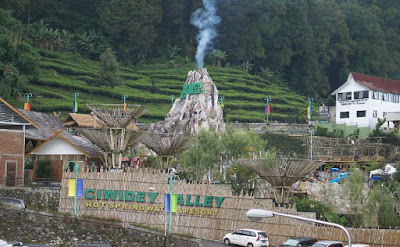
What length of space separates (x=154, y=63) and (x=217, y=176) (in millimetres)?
62180

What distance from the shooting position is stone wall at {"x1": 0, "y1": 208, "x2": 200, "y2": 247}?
4094 centimetres

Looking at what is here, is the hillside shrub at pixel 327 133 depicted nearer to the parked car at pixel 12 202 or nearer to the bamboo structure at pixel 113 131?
the bamboo structure at pixel 113 131

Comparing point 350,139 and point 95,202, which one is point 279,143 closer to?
point 350,139

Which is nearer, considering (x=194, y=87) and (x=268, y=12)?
(x=194, y=87)

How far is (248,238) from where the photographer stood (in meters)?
42.2

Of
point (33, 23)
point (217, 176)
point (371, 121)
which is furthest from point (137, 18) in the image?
point (217, 176)

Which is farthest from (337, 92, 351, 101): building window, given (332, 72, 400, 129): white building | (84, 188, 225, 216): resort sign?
(84, 188, 225, 216): resort sign

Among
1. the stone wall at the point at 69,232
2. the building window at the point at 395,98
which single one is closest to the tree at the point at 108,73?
the building window at the point at 395,98

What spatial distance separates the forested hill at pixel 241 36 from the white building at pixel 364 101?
25.4 meters

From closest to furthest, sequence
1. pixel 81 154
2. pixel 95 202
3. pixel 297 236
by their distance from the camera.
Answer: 1. pixel 297 236
2. pixel 95 202
3. pixel 81 154

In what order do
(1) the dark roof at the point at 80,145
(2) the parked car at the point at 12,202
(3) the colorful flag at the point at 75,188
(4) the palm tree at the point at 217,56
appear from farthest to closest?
(4) the palm tree at the point at 217,56 → (1) the dark roof at the point at 80,145 → (3) the colorful flag at the point at 75,188 → (2) the parked car at the point at 12,202

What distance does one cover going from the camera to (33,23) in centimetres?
11906

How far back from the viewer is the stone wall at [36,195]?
49.0 meters

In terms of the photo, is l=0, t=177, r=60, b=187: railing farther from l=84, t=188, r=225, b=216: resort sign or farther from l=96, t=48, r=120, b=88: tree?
l=96, t=48, r=120, b=88: tree
